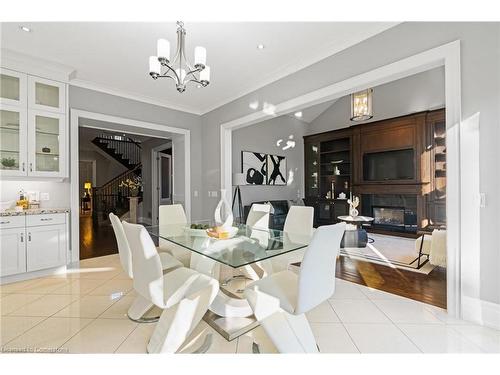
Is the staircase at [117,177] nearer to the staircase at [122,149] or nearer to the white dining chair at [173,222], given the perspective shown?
the staircase at [122,149]

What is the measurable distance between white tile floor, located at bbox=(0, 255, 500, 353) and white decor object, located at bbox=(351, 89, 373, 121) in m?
2.63

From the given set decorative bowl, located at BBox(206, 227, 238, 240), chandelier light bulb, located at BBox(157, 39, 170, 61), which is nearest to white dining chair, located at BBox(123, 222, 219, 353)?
decorative bowl, located at BBox(206, 227, 238, 240)

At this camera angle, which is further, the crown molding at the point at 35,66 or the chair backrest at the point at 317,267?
the crown molding at the point at 35,66

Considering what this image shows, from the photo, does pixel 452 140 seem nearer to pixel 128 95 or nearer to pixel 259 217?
pixel 259 217

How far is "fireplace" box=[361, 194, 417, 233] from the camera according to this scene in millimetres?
5281

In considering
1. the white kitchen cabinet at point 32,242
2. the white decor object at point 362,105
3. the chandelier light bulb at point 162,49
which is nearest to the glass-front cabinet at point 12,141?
the white kitchen cabinet at point 32,242

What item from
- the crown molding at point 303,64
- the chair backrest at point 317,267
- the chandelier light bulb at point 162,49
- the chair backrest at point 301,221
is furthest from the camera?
the chair backrest at point 301,221

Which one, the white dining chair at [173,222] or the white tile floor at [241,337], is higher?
the white dining chair at [173,222]

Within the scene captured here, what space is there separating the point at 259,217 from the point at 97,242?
3.81 meters

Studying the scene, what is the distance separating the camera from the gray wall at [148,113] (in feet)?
11.9

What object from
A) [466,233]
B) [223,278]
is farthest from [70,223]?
[466,233]

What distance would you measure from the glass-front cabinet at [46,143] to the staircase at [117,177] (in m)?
5.46

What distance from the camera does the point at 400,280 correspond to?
114 inches
